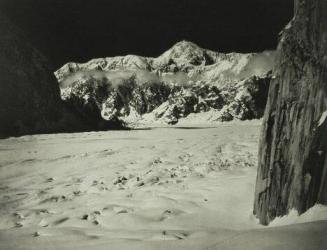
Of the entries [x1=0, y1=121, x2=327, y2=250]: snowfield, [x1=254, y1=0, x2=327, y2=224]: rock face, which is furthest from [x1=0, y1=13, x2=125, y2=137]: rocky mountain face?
[x1=254, y1=0, x2=327, y2=224]: rock face

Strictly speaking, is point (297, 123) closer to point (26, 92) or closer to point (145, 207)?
point (145, 207)

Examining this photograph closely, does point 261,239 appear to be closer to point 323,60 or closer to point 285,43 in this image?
point 323,60

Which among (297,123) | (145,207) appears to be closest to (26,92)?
(145,207)

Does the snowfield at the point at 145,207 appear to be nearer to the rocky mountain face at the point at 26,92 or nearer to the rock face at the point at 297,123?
the rock face at the point at 297,123

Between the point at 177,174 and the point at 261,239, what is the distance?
4.52 metres

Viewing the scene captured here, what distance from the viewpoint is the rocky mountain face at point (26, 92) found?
121 ft

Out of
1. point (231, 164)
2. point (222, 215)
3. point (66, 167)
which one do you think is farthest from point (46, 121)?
point (222, 215)

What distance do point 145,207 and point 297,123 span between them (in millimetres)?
2488

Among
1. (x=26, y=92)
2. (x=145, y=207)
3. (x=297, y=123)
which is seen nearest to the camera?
(x=297, y=123)

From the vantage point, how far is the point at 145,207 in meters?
5.03

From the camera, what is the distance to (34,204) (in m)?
5.73

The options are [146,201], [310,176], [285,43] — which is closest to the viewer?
[310,176]

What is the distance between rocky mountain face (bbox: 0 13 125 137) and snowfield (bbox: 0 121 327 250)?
1049 inches

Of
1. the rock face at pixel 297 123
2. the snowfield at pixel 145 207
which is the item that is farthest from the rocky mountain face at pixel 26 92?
the rock face at pixel 297 123
